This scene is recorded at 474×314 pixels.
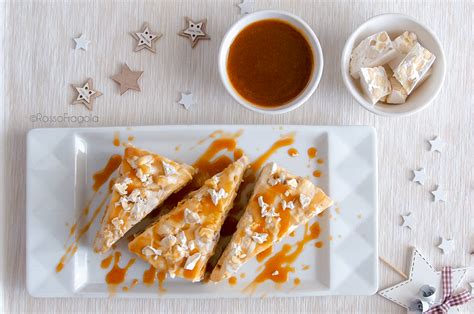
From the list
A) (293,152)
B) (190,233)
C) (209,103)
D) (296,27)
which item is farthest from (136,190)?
(296,27)

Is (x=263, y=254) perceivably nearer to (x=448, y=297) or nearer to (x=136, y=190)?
(x=136, y=190)

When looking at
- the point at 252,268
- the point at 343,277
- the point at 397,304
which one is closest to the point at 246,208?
the point at 252,268

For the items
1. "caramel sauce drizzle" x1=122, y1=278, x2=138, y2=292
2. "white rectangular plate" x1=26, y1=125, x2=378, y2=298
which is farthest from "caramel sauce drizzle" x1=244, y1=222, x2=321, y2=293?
"caramel sauce drizzle" x1=122, y1=278, x2=138, y2=292

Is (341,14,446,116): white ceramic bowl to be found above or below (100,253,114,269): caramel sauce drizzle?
above

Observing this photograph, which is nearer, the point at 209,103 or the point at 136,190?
the point at 136,190

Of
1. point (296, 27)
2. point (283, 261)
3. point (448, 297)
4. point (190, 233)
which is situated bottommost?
point (448, 297)

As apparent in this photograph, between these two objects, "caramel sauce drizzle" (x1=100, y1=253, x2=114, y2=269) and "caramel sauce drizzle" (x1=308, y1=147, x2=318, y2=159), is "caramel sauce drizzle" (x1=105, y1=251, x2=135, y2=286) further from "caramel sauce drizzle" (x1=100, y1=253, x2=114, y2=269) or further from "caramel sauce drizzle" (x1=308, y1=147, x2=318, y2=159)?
"caramel sauce drizzle" (x1=308, y1=147, x2=318, y2=159)
